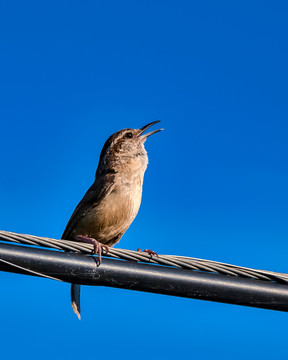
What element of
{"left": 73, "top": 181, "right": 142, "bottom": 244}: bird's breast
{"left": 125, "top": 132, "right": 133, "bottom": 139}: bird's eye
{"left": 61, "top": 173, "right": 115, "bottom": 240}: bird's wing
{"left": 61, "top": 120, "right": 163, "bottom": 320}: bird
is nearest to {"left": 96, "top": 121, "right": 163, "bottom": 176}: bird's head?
{"left": 125, "top": 132, "right": 133, "bottom": 139}: bird's eye

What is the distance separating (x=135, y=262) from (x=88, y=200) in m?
3.17

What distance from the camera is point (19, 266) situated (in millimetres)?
3617

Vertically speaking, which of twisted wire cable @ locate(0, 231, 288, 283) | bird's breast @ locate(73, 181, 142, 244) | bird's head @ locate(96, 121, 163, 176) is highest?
bird's head @ locate(96, 121, 163, 176)

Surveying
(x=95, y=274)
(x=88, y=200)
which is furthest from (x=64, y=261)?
(x=88, y=200)

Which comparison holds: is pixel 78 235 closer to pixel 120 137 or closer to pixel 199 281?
pixel 120 137

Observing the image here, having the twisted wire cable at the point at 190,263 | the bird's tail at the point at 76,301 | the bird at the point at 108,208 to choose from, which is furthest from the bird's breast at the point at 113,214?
the twisted wire cable at the point at 190,263

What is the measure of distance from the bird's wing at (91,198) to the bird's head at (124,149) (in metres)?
0.53

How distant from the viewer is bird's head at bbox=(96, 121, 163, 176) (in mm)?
7664

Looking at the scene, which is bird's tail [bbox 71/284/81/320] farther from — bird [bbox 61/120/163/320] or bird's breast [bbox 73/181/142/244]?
bird's breast [bbox 73/181/142/244]

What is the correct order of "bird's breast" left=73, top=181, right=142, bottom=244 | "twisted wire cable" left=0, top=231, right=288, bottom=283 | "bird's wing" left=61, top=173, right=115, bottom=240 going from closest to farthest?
"twisted wire cable" left=0, top=231, right=288, bottom=283, "bird's breast" left=73, top=181, right=142, bottom=244, "bird's wing" left=61, top=173, right=115, bottom=240

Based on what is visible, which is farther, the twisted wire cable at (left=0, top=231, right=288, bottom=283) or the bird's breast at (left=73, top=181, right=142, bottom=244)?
the bird's breast at (left=73, top=181, right=142, bottom=244)

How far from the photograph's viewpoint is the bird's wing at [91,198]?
22.4 ft

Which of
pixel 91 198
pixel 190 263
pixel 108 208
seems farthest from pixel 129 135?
pixel 190 263

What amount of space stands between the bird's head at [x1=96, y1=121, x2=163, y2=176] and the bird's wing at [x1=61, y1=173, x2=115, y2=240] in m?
0.53
